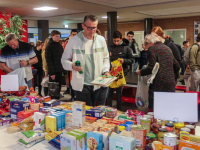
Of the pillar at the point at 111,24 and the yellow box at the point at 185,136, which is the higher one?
the pillar at the point at 111,24

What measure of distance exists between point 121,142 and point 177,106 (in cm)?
70

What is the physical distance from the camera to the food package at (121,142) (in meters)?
1.25

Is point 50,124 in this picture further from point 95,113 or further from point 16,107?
point 16,107

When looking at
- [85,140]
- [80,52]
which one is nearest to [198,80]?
[80,52]

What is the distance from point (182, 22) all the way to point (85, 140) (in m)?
11.1

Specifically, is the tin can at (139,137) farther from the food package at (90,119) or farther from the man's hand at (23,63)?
the man's hand at (23,63)

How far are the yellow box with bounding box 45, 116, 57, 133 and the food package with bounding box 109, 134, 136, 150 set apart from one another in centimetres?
60

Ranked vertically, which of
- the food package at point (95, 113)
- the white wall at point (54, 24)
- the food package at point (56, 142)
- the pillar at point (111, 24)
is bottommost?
the food package at point (56, 142)

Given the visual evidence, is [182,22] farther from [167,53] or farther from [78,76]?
[78,76]

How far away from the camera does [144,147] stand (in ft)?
4.60

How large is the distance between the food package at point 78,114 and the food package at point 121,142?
417 millimetres

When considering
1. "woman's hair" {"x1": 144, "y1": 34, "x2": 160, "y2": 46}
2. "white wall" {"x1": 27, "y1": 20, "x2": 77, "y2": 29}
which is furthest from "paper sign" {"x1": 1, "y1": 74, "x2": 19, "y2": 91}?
"white wall" {"x1": 27, "y1": 20, "x2": 77, "y2": 29}

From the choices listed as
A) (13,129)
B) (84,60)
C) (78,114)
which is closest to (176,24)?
(84,60)

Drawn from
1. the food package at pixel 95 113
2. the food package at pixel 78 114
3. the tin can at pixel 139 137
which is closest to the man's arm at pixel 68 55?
the food package at pixel 95 113
